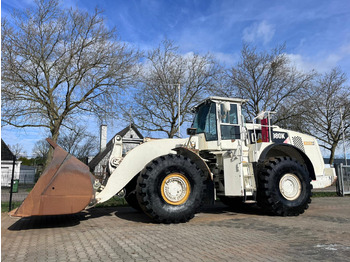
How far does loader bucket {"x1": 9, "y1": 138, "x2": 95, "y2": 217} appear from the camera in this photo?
545 cm

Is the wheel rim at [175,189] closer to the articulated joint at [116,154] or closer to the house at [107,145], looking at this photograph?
the articulated joint at [116,154]

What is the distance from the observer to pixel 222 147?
7590 millimetres

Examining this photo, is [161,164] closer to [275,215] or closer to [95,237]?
[95,237]

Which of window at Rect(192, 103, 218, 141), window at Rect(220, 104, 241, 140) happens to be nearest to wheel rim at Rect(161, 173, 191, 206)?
window at Rect(192, 103, 218, 141)

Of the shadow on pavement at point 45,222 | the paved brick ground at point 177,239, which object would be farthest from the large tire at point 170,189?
the shadow on pavement at point 45,222

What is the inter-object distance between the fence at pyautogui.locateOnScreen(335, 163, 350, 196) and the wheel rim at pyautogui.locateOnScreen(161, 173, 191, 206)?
1181cm

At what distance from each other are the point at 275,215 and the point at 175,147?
3243mm

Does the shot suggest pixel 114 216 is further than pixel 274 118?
No

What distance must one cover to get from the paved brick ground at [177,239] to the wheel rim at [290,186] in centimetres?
63

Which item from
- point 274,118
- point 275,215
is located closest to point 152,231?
point 275,215

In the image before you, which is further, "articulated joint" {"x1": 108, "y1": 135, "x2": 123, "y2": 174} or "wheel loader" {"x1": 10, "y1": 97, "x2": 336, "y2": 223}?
"articulated joint" {"x1": 108, "y1": 135, "x2": 123, "y2": 174}

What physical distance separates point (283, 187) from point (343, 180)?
32.0 ft

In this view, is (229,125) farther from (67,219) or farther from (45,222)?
(45,222)

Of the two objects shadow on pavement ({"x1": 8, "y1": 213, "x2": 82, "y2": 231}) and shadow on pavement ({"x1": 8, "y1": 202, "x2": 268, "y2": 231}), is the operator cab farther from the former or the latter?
shadow on pavement ({"x1": 8, "y1": 213, "x2": 82, "y2": 231})
